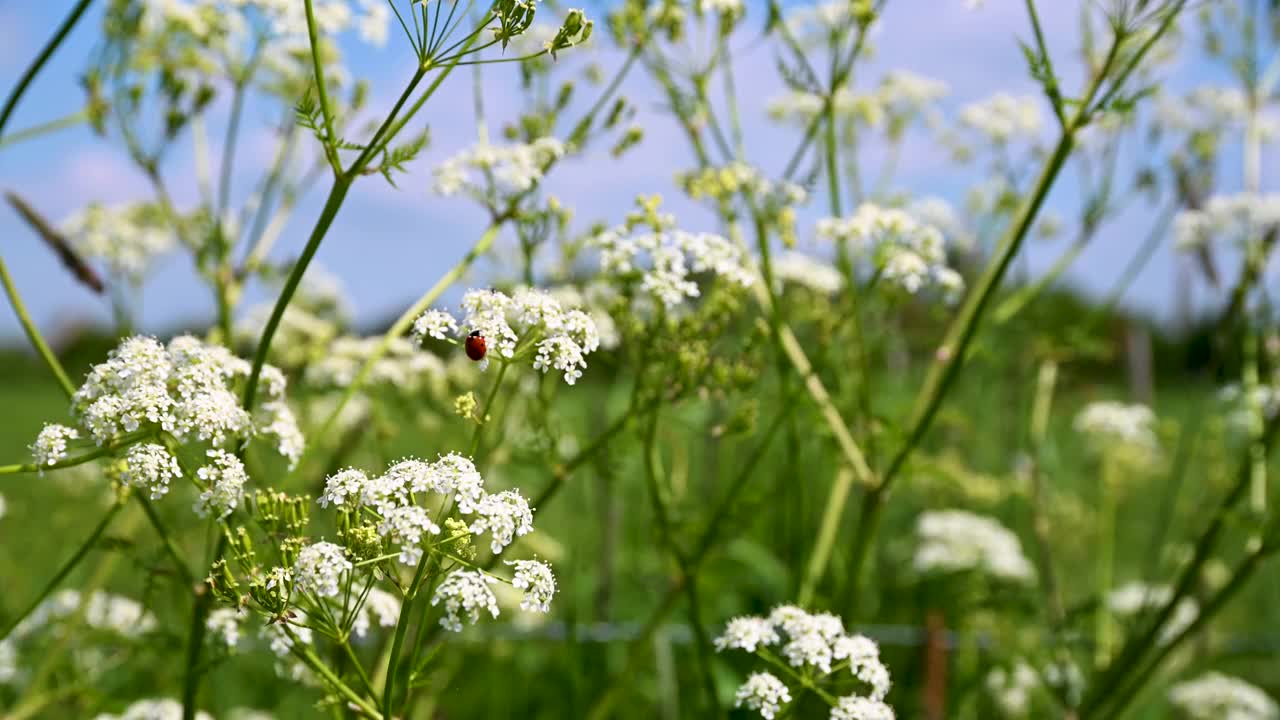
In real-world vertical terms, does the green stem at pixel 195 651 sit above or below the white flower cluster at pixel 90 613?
below

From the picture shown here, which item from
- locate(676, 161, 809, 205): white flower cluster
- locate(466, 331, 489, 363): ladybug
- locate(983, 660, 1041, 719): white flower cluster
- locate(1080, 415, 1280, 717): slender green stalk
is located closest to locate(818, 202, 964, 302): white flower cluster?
locate(676, 161, 809, 205): white flower cluster

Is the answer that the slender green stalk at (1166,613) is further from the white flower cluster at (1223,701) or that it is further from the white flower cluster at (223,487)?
the white flower cluster at (223,487)

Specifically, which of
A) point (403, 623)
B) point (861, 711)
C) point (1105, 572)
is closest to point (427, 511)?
point (403, 623)

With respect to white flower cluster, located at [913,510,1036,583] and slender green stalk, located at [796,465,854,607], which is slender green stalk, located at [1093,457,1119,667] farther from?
slender green stalk, located at [796,465,854,607]

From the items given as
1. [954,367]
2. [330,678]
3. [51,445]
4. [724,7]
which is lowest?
[330,678]

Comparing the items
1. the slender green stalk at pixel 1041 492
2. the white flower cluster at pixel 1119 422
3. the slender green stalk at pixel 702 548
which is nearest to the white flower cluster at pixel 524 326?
the slender green stalk at pixel 702 548

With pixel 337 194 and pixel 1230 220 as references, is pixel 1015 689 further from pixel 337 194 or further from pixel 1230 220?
pixel 337 194
